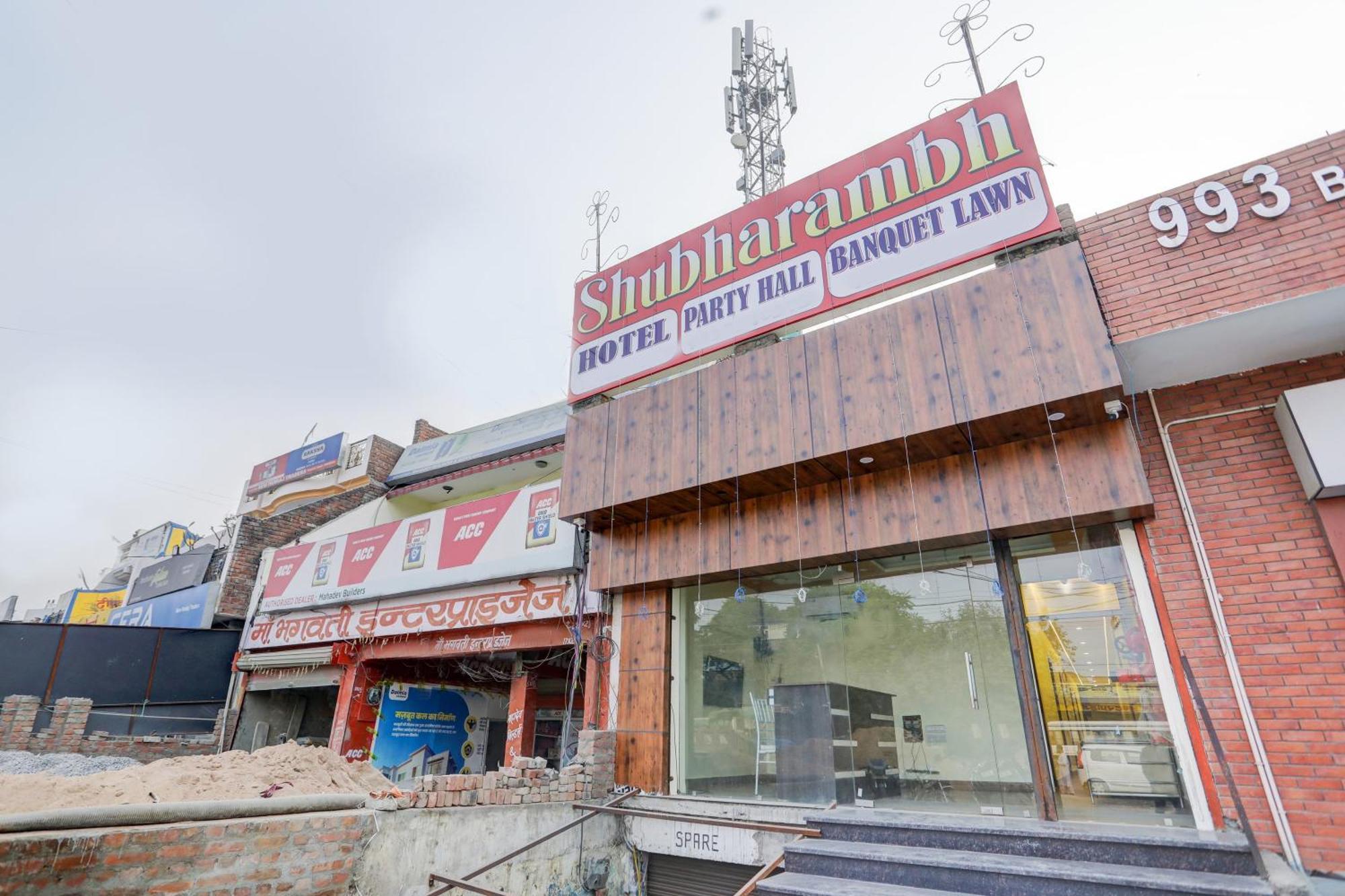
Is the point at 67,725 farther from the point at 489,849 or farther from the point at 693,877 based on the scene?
the point at 693,877

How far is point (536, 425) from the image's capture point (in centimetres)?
1279

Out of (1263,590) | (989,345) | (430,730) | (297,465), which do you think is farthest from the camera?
(297,465)

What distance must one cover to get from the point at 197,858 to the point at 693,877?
4.58m

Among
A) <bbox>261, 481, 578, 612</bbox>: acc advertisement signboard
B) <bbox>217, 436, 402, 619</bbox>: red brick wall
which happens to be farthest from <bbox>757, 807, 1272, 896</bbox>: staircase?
<bbox>217, 436, 402, 619</bbox>: red brick wall

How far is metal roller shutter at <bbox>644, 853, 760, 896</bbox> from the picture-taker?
6309mm

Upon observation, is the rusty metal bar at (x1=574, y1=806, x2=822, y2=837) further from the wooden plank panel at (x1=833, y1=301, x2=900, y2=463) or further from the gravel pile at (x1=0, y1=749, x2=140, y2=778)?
the gravel pile at (x1=0, y1=749, x2=140, y2=778)

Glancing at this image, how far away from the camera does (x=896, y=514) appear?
19.7 ft

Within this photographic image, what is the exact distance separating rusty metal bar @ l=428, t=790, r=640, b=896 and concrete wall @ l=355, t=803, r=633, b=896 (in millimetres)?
99

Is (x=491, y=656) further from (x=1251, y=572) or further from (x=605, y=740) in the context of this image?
(x=1251, y=572)

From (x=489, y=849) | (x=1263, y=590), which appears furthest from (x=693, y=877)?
(x=1263, y=590)

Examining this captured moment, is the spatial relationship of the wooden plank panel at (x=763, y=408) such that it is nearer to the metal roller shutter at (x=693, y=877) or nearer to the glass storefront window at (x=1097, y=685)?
the glass storefront window at (x=1097, y=685)

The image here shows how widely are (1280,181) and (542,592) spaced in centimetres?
897

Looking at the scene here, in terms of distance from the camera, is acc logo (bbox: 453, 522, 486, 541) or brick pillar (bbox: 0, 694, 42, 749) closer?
acc logo (bbox: 453, 522, 486, 541)

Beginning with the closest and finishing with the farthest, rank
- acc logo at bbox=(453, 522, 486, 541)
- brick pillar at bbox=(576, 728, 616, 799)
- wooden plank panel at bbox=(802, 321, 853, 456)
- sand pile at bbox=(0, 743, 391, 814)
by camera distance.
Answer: sand pile at bbox=(0, 743, 391, 814) → wooden plank panel at bbox=(802, 321, 853, 456) → brick pillar at bbox=(576, 728, 616, 799) → acc logo at bbox=(453, 522, 486, 541)
